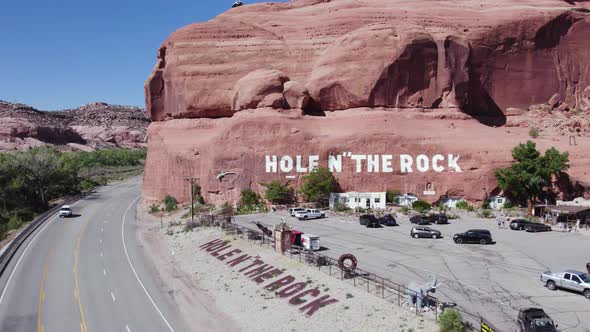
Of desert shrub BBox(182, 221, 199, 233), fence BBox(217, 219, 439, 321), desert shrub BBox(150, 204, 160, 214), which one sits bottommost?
desert shrub BBox(150, 204, 160, 214)

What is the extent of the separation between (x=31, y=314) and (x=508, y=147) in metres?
49.6

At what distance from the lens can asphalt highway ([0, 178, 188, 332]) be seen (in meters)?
28.5

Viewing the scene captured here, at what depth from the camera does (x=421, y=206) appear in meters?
56.9

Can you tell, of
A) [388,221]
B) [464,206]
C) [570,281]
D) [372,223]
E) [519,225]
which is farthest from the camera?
[464,206]

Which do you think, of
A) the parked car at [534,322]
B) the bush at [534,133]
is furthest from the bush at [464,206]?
the parked car at [534,322]

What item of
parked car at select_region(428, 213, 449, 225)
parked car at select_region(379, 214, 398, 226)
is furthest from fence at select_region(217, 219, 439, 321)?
parked car at select_region(428, 213, 449, 225)

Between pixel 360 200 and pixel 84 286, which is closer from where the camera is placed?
pixel 84 286

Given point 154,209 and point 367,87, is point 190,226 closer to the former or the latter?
point 154,209

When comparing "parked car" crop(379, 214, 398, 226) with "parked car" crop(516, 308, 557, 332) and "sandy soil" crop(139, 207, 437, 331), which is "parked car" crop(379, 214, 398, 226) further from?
"parked car" crop(516, 308, 557, 332)

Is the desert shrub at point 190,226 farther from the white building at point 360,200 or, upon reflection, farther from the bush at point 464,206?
the bush at point 464,206

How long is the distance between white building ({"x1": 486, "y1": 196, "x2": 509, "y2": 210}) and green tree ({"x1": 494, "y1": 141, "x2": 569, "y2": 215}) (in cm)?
148

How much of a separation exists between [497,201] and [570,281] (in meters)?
31.7

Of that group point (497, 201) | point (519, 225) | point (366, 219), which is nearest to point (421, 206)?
point (497, 201)

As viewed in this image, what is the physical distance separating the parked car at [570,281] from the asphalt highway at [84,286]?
19.2m
